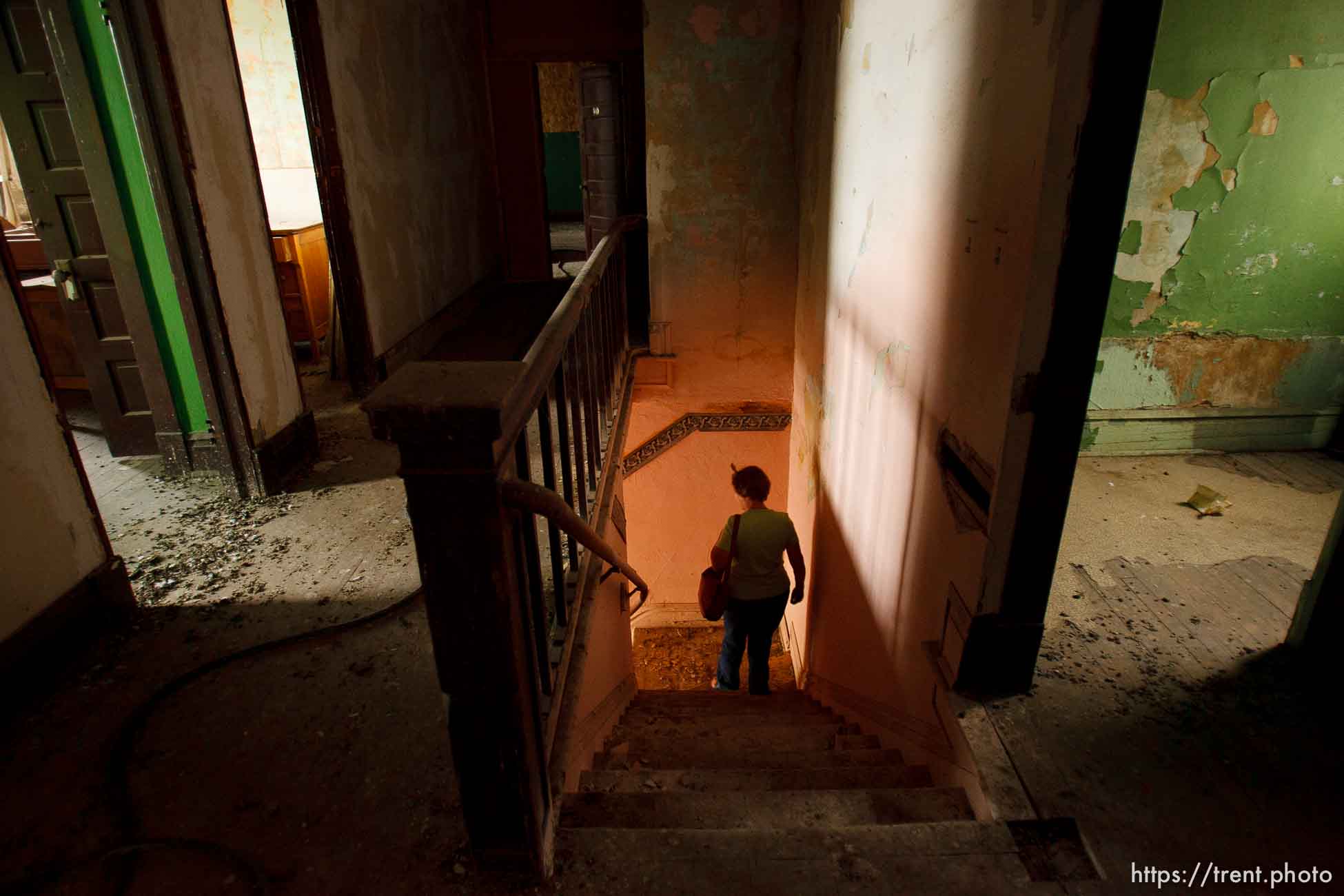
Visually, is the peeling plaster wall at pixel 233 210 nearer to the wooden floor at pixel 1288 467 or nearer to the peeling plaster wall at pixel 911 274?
the peeling plaster wall at pixel 911 274

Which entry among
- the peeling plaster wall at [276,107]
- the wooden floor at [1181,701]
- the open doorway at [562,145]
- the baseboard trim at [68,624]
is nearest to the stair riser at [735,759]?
the wooden floor at [1181,701]

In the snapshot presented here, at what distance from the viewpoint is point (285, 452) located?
3154 mm

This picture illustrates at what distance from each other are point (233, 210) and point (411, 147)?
219 centimetres

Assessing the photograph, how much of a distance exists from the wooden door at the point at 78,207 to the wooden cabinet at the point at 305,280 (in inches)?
76.7

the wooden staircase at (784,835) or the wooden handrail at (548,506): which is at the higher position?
the wooden handrail at (548,506)

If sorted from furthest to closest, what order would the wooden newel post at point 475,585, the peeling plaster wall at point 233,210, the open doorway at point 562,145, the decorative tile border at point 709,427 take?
the open doorway at point 562,145 < the decorative tile border at point 709,427 < the peeling plaster wall at point 233,210 < the wooden newel post at point 475,585

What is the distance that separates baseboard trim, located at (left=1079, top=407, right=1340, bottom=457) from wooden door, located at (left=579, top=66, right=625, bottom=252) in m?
3.56

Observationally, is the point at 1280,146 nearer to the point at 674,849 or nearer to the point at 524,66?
the point at 674,849

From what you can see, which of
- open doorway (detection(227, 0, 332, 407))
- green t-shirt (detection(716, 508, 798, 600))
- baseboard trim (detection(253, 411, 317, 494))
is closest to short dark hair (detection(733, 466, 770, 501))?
green t-shirt (detection(716, 508, 798, 600))

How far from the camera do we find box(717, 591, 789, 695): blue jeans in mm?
3629

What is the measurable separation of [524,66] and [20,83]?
4.00 metres

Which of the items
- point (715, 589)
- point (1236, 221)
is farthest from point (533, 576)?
point (1236, 221)

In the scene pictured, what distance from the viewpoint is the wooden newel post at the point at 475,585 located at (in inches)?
36.7

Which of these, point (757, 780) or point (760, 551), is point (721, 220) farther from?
point (757, 780)
